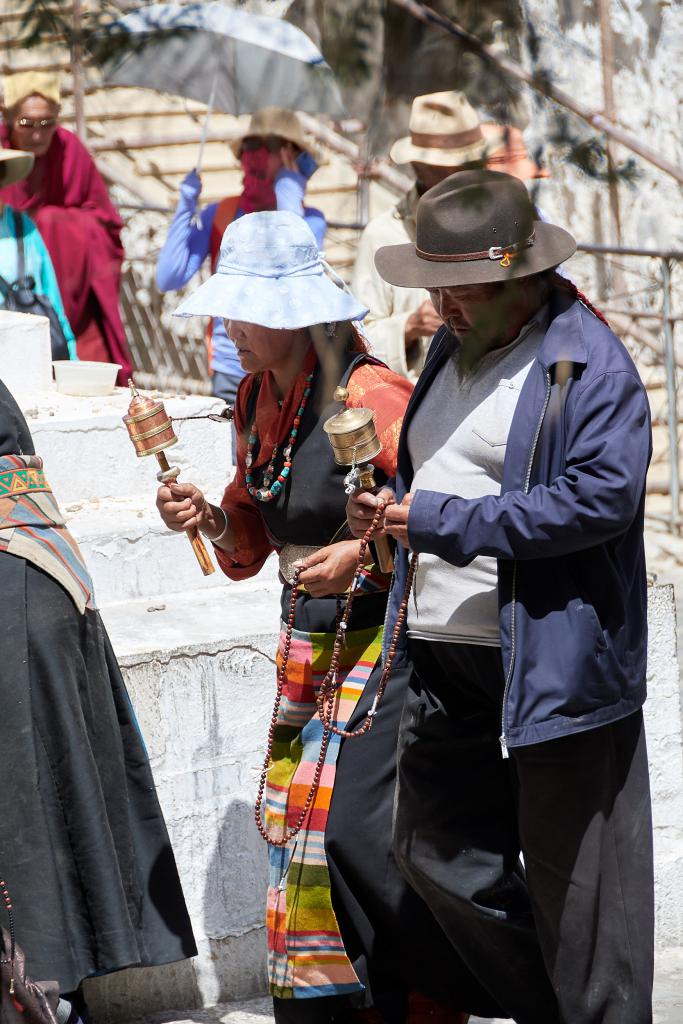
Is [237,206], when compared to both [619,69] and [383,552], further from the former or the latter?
[619,69]

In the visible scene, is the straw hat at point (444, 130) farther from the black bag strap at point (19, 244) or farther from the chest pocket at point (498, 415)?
the black bag strap at point (19, 244)

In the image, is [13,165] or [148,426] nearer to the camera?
[148,426]

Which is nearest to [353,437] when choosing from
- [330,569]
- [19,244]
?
[330,569]

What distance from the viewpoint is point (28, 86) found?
1991 millimetres

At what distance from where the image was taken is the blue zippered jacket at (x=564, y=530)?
2.71 m

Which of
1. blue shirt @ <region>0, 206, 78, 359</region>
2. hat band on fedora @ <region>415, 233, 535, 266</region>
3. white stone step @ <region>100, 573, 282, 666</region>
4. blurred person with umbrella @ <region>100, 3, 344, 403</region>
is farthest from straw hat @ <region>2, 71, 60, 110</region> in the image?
blue shirt @ <region>0, 206, 78, 359</region>

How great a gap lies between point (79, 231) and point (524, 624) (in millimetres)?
4052

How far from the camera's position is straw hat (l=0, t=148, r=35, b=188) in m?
4.17

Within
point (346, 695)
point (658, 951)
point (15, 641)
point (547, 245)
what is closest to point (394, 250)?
point (547, 245)

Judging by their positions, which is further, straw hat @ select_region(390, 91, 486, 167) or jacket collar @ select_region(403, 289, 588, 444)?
jacket collar @ select_region(403, 289, 588, 444)

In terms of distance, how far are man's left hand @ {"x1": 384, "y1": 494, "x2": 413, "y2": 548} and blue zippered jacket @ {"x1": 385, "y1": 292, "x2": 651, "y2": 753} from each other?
0.03 meters

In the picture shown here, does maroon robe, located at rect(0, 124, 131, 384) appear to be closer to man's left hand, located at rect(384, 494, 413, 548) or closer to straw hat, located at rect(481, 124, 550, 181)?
man's left hand, located at rect(384, 494, 413, 548)

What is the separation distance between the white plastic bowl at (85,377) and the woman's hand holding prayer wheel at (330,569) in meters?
2.24

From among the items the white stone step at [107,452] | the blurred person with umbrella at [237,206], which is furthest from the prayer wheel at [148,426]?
the white stone step at [107,452]
